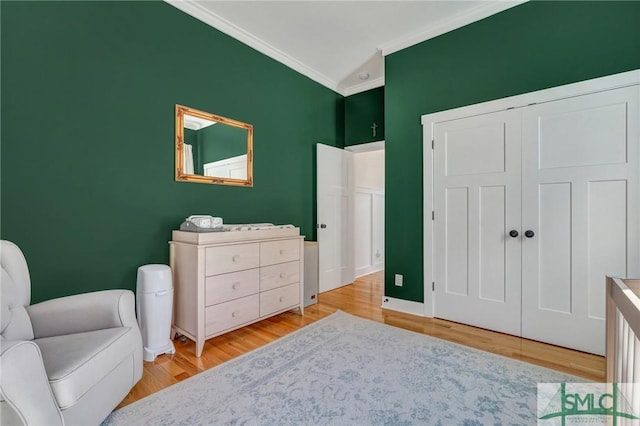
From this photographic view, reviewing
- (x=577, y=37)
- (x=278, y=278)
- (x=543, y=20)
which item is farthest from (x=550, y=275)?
(x=278, y=278)

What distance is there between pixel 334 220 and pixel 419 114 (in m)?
1.76

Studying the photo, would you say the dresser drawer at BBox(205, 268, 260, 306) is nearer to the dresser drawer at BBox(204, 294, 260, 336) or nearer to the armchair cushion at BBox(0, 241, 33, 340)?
the dresser drawer at BBox(204, 294, 260, 336)

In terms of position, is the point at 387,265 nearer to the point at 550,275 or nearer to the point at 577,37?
the point at 550,275

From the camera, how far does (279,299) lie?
8.82 ft

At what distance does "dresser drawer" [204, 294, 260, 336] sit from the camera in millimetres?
2143

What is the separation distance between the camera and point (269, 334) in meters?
2.46

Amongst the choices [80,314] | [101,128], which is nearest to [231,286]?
[80,314]

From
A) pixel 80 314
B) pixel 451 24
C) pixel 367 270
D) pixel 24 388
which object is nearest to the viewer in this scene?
pixel 24 388

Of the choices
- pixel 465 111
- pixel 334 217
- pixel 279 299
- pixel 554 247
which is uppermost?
pixel 465 111

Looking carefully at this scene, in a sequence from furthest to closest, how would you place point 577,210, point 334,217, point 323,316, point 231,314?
point 334,217 → point 323,316 → point 231,314 → point 577,210

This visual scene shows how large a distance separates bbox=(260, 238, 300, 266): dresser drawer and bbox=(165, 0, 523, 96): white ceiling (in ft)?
7.06

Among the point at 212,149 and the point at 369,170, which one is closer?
the point at 212,149

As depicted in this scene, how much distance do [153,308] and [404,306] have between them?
2.39m

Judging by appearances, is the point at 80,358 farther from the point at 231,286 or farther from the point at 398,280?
the point at 398,280
